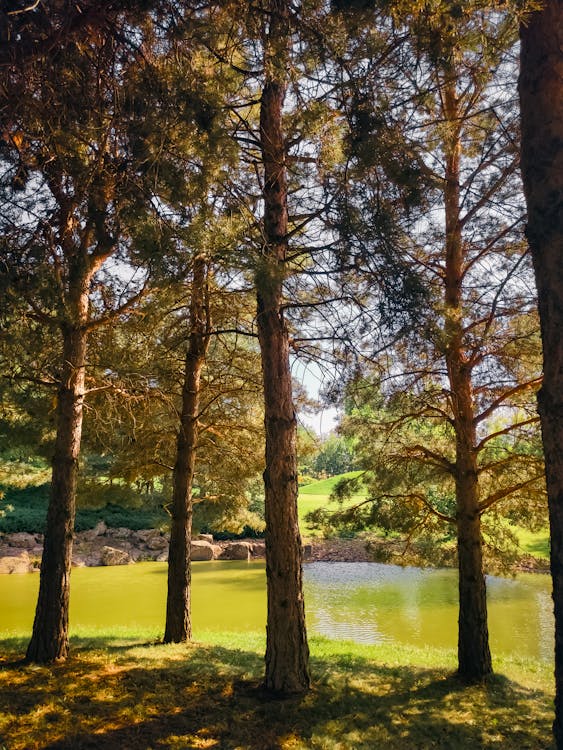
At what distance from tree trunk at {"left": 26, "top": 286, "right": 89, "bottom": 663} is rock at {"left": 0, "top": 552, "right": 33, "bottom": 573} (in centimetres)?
1397

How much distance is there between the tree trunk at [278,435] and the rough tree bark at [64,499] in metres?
2.04

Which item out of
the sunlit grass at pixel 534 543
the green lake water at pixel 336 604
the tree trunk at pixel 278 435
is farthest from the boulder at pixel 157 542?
the tree trunk at pixel 278 435

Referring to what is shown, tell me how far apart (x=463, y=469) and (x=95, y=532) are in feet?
66.6

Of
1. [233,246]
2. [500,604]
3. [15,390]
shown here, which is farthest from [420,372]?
[500,604]

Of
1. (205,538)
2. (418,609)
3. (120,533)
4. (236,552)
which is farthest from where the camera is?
(205,538)

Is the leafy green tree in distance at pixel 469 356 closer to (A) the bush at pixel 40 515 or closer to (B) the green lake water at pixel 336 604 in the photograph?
(B) the green lake water at pixel 336 604

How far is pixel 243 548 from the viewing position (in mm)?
22188

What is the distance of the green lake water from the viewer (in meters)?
11.2

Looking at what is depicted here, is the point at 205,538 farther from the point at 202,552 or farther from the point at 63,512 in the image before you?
the point at 63,512

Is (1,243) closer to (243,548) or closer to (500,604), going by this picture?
(500,604)

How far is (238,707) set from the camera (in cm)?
458

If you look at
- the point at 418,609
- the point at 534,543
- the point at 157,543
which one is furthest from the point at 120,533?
the point at 534,543

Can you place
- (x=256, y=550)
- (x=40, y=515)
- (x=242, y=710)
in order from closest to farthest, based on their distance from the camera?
(x=242, y=710) < (x=256, y=550) < (x=40, y=515)

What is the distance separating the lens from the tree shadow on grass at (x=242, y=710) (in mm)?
3947
